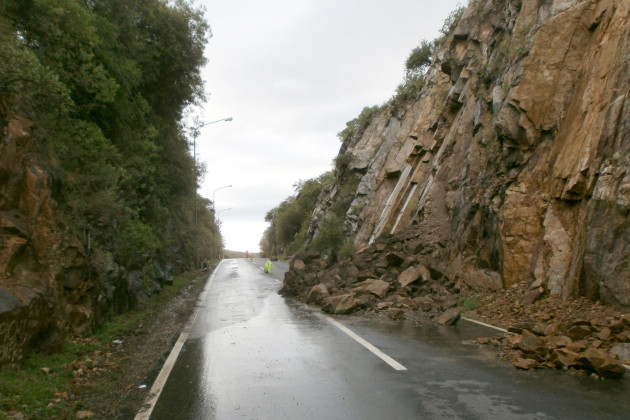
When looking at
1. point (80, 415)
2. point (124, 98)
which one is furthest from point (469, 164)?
point (80, 415)

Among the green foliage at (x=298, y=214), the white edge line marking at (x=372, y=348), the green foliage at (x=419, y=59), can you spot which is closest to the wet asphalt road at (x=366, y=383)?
the white edge line marking at (x=372, y=348)

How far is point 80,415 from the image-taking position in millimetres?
5711

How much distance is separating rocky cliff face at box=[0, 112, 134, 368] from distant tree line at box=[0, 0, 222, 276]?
68cm

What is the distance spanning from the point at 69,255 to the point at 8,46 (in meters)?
4.04

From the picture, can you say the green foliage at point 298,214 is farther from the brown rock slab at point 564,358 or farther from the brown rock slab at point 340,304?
the brown rock slab at point 564,358

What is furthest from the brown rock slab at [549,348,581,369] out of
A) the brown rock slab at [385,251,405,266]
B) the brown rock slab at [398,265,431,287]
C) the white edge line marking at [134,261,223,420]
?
the brown rock slab at [385,251,405,266]

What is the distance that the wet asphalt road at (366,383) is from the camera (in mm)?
5434

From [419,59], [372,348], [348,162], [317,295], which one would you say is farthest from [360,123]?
[372,348]

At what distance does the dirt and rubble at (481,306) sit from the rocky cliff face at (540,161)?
50 centimetres

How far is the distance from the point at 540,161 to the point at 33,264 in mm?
12590

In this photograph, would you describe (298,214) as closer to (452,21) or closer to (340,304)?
(452,21)

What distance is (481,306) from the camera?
13328mm

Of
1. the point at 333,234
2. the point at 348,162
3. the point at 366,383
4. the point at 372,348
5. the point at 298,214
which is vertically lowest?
the point at 366,383

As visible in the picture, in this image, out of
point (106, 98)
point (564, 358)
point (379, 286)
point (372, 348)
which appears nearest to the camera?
point (564, 358)
